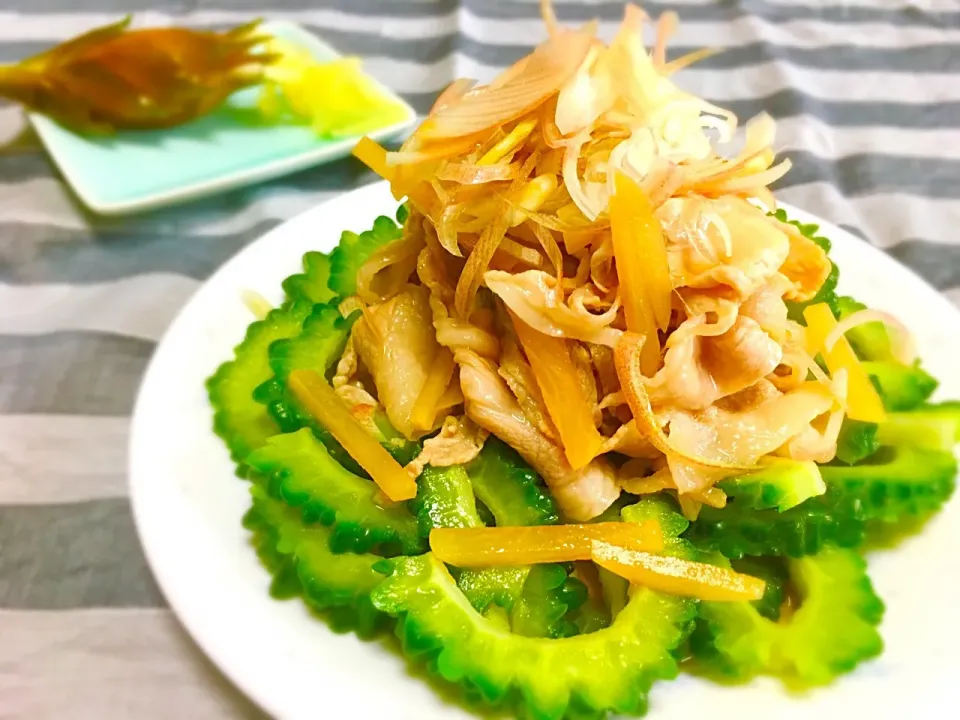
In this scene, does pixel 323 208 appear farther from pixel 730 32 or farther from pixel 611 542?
pixel 730 32

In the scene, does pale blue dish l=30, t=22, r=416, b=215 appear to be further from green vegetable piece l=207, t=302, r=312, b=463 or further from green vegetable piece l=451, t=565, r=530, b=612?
green vegetable piece l=451, t=565, r=530, b=612

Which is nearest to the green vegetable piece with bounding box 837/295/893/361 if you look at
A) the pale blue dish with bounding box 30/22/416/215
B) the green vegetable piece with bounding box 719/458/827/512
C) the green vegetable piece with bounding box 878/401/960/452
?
the green vegetable piece with bounding box 878/401/960/452

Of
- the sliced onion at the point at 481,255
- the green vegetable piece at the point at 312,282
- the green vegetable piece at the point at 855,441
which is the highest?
the sliced onion at the point at 481,255

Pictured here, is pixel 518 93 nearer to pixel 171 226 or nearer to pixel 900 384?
pixel 900 384

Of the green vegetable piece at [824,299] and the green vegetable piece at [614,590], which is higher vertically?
the green vegetable piece at [824,299]

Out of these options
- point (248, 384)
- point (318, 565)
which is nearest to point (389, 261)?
point (248, 384)

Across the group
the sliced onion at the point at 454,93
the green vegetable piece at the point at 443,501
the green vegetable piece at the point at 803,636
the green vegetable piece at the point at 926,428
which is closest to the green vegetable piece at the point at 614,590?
the green vegetable piece at the point at 803,636

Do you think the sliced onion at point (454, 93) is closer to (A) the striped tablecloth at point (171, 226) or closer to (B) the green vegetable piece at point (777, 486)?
(B) the green vegetable piece at point (777, 486)
